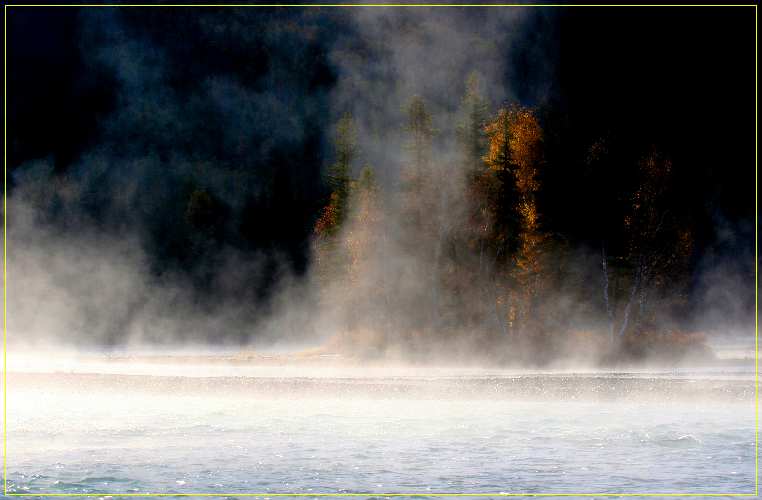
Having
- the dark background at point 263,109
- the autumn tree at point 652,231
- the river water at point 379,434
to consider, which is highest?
the dark background at point 263,109

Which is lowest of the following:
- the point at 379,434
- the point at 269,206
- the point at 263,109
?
the point at 379,434

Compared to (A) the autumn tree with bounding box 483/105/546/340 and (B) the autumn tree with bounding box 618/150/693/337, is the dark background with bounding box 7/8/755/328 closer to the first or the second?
(A) the autumn tree with bounding box 483/105/546/340

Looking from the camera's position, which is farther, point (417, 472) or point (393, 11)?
point (393, 11)

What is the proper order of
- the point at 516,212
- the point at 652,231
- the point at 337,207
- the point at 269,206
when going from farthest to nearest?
the point at 269,206 → the point at 337,207 → the point at 516,212 → the point at 652,231

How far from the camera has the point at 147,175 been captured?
55.8 m

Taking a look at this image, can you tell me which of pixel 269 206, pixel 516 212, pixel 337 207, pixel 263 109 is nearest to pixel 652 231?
pixel 516 212

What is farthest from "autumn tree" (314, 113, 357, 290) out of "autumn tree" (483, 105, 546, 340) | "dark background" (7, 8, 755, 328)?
"dark background" (7, 8, 755, 328)

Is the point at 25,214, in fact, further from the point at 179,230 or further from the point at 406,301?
the point at 406,301

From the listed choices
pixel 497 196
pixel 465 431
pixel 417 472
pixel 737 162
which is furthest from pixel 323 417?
pixel 737 162

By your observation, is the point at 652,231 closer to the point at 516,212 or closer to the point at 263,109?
the point at 516,212

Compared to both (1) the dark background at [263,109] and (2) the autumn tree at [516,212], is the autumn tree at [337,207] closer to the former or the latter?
(2) the autumn tree at [516,212]

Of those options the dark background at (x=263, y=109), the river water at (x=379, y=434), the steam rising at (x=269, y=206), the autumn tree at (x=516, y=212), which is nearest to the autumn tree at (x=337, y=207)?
the steam rising at (x=269, y=206)

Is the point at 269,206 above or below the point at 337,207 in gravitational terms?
above

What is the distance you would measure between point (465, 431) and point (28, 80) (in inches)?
2121
